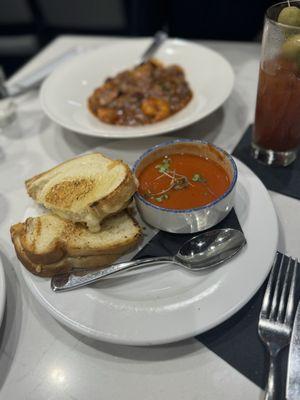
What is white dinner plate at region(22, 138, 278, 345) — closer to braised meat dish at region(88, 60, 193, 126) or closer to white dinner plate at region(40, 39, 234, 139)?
white dinner plate at region(40, 39, 234, 139)

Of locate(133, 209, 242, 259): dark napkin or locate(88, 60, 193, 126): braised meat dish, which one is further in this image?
locate(88, 60, 193, 126): braised meat dish

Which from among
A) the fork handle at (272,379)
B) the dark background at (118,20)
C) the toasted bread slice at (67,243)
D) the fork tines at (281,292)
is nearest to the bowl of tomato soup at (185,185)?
the toasted bread slice at (67,243)

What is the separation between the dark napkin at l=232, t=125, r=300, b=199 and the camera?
1.38 metres

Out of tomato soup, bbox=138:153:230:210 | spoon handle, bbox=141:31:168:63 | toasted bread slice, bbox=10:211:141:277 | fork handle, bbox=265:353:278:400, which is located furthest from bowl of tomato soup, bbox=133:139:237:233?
spoon handle, bbox=141:31:168:63

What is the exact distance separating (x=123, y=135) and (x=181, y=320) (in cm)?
86

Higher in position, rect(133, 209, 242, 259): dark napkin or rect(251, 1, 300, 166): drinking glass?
rect(251, 1, 300, 166): drinking glass

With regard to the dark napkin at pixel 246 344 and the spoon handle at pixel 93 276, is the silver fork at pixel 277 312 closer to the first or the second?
the dark napkin at pixel 246 344

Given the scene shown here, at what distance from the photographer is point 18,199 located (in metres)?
1.51

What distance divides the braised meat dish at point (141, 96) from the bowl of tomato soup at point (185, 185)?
0.48m

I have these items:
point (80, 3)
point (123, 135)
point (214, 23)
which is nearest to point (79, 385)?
point (123, 135)

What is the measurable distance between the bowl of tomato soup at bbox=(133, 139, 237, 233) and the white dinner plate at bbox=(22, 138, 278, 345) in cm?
13

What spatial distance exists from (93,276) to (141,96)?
111 centimetres

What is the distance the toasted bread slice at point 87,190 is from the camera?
43.9 inches

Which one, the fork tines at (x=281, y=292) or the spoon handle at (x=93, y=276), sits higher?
the spoon handle at (x=93, y=276)
